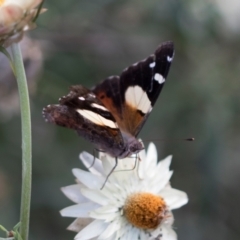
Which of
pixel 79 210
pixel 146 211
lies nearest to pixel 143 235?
pixel 146 211

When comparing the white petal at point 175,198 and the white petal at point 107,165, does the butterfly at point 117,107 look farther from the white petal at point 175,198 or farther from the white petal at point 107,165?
the white petal at point 175,198

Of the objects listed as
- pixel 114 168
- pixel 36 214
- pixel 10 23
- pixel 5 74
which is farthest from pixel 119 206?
pixel 36 214

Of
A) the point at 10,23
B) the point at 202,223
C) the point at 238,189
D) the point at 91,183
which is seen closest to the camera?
the point at 10,23

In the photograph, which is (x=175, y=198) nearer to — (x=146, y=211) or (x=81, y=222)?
(x=146, y=211)

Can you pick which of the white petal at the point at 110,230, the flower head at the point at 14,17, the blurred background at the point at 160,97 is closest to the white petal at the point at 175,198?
the white petal at the point at 110,230

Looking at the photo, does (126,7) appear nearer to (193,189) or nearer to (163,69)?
(193,189)

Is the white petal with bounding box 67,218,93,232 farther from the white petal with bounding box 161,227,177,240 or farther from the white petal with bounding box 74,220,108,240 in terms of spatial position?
the white petal with bounding box 161,227,177,240

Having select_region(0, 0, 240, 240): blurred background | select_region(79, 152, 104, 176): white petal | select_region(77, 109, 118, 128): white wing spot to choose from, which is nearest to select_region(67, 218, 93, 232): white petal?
select_region(79, 152, 104, 176): white petal
